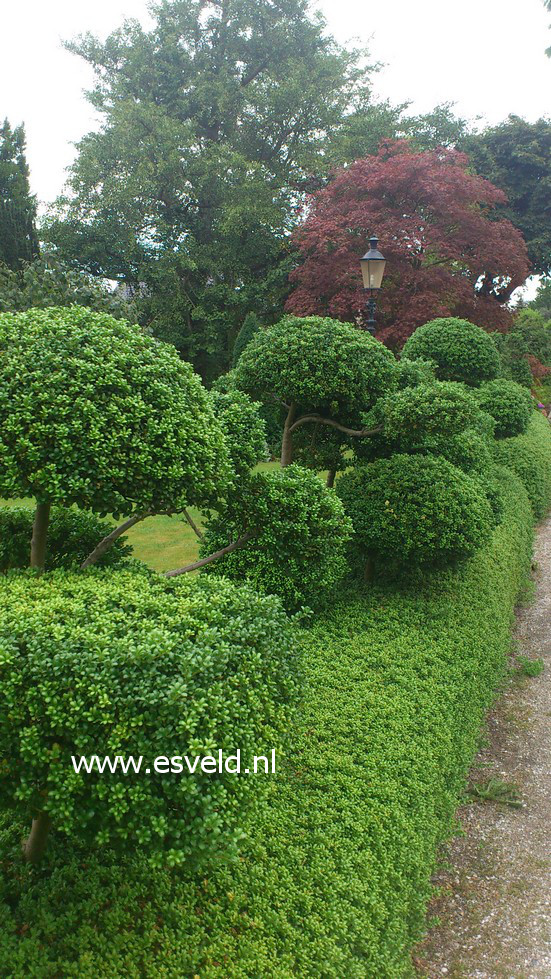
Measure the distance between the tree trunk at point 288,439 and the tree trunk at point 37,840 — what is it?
13.9ft

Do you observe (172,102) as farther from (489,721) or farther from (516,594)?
(489,721)

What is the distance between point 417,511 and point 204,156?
17878 mm

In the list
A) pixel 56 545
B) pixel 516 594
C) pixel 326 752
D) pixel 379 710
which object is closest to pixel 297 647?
pixel 326 752

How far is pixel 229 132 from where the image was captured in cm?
2183

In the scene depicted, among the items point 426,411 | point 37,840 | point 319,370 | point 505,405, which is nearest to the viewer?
point 37,840

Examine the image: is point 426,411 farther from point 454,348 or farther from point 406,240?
point 406,240

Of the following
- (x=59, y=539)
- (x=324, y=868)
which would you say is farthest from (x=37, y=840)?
(x=59, y=539)

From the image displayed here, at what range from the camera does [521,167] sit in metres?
23.3

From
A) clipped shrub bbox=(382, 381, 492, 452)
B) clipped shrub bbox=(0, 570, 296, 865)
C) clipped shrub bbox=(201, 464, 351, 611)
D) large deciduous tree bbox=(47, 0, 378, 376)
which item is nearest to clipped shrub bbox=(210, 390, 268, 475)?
clipped shrub bbox=(201, 464, 351, 611)

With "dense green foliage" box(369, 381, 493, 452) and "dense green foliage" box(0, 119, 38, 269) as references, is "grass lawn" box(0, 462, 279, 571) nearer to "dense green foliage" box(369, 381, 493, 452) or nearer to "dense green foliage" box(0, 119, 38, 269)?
"dense green foliage" box(369, 381, 493, 452)

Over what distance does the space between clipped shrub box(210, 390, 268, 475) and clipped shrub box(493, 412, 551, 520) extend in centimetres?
763

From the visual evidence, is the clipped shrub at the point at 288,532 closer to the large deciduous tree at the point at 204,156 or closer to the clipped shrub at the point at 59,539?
the clipped shrub at the point at 59,539

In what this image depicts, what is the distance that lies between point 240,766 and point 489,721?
14.8 feet

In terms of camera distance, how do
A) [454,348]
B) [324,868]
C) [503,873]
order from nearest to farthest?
[324,868], [503,873], [454,348]
